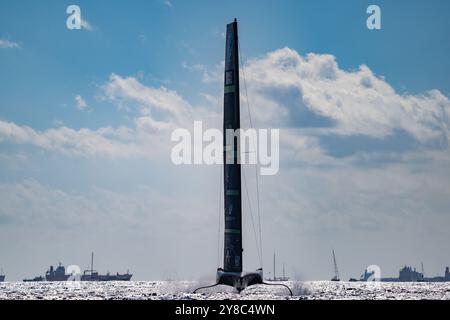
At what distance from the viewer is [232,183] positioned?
6184 cm

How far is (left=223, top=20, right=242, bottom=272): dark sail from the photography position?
61469mm

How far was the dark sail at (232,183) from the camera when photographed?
61469 mm
